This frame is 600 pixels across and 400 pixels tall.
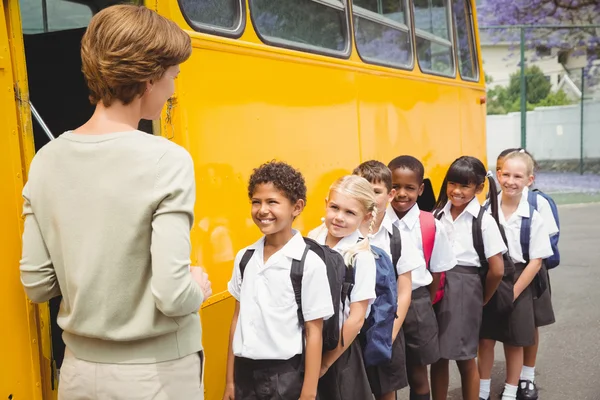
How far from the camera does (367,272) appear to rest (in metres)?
2.70

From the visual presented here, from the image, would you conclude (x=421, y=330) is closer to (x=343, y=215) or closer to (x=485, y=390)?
(x=343, y=215)

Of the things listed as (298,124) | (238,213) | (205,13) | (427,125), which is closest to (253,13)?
(205,13)

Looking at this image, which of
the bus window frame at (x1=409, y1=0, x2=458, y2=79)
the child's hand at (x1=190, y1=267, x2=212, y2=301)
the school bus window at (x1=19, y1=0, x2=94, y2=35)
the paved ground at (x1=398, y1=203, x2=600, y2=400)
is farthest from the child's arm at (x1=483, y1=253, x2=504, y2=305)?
the school bus window at (x1=19, y1=0, x2=94, y2=35)

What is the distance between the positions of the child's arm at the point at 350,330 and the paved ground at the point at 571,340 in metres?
2.11

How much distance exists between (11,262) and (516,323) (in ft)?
9.94

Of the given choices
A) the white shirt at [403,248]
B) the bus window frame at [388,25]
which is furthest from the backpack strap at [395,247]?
the bus window frame at [388,25]

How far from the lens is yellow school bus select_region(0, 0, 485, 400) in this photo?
2.07 metres

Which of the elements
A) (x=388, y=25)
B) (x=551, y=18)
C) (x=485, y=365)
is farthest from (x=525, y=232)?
(x=551, y=18)

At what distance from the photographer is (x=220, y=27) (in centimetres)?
285

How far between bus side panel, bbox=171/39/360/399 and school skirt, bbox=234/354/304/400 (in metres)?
0.33

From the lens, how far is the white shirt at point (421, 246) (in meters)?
3.28

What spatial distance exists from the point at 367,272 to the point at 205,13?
1.27 m

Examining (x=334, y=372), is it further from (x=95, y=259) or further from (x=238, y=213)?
(x=95, y=259)

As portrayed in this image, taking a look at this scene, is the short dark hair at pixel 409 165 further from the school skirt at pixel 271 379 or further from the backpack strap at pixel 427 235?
the school skirt at pixel 271 379
